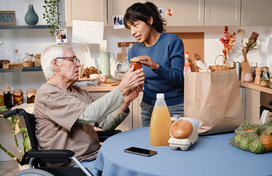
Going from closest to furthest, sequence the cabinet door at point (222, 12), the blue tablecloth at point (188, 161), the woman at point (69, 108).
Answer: the blue tablecloth at point (188, 161)
the woman at point (69, 108)
the cabinet door at point (222, 12)

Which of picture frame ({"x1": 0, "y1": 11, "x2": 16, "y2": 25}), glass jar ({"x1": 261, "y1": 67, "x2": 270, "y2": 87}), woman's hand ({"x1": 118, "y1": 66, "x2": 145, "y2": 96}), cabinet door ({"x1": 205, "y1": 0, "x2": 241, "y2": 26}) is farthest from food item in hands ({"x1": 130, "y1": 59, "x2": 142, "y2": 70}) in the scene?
picture frame ({"x1": 0, "y1": 11, "x2": 16, "y2": 25})

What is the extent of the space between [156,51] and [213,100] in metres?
0.68

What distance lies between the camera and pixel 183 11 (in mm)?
3119

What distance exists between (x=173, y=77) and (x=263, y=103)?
5.16 ft

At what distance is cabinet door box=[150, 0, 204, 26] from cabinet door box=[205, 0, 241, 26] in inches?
3.4

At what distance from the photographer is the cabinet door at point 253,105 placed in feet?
9.62

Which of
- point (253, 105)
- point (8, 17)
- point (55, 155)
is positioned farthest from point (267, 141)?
point (8, 17)

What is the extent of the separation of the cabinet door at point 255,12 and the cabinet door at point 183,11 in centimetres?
51

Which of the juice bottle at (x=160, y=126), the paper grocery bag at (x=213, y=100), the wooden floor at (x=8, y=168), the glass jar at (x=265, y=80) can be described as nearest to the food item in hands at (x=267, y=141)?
the paper grocery bag at (x=213, y=100)

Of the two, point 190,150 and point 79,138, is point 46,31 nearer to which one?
point 79,138

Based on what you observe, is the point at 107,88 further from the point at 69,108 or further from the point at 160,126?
the point at 160,126

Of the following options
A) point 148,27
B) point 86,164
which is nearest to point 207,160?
point 86,164

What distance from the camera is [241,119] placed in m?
1.38

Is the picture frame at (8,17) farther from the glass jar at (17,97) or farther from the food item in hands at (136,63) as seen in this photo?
the food item in hands at (136,63)
